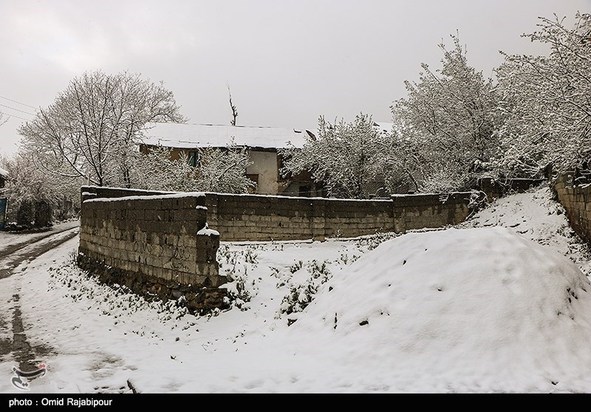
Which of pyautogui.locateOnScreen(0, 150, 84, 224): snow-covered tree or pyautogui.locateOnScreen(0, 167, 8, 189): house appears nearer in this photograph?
pyautogui.locateOnScreen(0, 150, 84, 224): snow-covered tree

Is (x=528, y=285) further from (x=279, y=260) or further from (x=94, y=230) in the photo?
(x=94, y=230)

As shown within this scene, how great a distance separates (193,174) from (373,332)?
18118mm

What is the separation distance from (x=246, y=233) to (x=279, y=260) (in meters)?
3.47

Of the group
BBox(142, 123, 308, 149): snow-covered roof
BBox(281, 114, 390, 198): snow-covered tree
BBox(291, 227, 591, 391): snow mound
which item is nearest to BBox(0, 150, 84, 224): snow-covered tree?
BBox(142, 123, 308, 149): snow-covered roof

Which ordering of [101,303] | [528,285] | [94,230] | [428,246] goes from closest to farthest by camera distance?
[528,285] → [428,246] → [101,303] → [94,230]

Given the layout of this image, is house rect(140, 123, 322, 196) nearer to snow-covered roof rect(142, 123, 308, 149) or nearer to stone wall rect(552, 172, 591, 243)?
snow-covered roof rect(142, 123, 308, 149)

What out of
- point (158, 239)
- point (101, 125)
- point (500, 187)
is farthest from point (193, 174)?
point (500, 187)

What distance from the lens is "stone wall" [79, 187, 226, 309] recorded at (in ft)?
26.4

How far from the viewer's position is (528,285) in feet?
16.8

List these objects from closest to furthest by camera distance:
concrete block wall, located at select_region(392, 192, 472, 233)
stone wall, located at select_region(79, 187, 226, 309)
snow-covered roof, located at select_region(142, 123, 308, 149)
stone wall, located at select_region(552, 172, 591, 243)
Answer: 1. stone wall, located at select_region(79, 187, 226, 309)
2. stone wall, located at select_region(552, 172, 591, 243)
3. concrete block wall, located at select_region(392, 192, 472, 233)
4. snow-covered roof, located at select_region(142, 123, 308, 149)

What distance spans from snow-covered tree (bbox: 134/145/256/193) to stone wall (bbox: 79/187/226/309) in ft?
25.0

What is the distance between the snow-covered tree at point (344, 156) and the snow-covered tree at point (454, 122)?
3593mm
